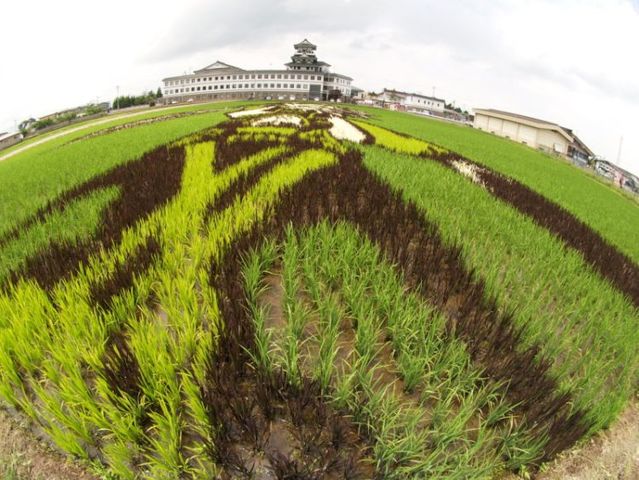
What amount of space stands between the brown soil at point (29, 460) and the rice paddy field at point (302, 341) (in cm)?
5

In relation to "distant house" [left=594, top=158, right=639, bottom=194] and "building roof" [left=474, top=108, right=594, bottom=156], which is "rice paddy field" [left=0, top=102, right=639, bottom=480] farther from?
"building roof" [left=474, top=108, right=594, bottom=156]

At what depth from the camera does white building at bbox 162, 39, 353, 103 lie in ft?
259

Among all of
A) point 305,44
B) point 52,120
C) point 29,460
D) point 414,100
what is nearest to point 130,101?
point 52,120

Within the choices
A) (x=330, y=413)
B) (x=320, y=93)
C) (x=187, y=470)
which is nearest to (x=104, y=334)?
(x=187, y=470)

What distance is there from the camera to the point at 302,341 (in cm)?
213

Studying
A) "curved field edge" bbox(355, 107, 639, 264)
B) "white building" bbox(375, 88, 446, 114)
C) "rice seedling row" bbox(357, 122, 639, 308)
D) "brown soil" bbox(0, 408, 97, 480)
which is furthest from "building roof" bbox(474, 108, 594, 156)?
"brown soil" bbox(0, 408, 97, 480)

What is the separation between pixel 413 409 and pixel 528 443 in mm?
701

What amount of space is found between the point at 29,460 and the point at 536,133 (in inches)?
2299

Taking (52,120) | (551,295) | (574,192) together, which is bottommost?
(574,192)

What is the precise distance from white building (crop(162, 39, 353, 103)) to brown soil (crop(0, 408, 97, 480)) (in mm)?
78922

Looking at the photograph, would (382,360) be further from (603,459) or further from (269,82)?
(269,82)

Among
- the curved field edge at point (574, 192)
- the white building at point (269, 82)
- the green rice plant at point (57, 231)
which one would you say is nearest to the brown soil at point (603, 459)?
the green rice plant at point (57, 231)

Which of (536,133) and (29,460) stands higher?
(29,460)

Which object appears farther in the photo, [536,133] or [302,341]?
[536,133]
